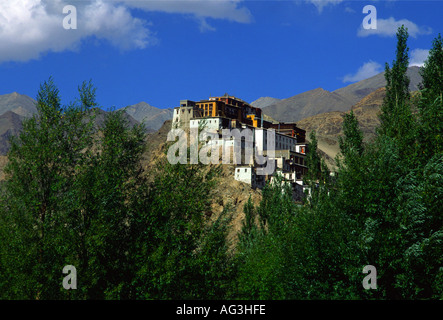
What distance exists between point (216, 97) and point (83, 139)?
13186cm

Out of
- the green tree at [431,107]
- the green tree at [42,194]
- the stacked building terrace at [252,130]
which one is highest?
the stacked building terrace at [252,130]

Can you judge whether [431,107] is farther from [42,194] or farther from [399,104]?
[42,194]

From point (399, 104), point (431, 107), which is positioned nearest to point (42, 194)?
point (431, 107)

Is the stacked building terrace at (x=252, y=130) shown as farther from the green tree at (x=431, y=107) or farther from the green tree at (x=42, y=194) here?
the green tree at (x=42, y=194)

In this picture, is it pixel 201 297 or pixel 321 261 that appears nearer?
pixel 201 297

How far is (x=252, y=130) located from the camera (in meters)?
133

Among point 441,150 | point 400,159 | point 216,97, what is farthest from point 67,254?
point 216,97

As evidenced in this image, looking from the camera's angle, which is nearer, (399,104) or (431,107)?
(431,107)

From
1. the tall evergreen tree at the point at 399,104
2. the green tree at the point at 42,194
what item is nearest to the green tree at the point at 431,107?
the tall evergreen tree at the point at 399,104

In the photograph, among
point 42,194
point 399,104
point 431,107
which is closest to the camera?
point 42,194

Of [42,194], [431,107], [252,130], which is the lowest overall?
[42,194]

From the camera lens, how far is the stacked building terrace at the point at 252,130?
397ft
